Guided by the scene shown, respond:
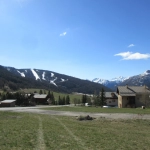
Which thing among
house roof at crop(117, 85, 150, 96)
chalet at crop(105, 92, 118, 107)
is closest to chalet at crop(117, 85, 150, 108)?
house roof at crop(117, 85, 150, 96)

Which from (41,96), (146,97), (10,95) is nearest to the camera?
(146,97)

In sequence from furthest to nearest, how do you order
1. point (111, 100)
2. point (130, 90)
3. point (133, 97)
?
1. point (111, 100)
2. point (130, 90)
3. point (133, 97)


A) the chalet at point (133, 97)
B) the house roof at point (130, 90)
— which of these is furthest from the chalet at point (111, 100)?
the chalet at point (133, 97)

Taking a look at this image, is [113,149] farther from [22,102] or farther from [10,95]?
[10,95]

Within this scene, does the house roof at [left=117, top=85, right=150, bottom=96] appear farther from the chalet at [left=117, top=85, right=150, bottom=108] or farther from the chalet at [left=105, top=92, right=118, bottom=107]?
the chalet at [left=105, top=92, right=118, bottom=107]

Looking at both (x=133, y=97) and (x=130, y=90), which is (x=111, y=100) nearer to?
(x=130, y=90)

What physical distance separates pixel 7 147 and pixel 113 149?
21.8 feet

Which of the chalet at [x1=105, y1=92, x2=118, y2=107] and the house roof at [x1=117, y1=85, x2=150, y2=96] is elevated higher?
the house roof at [x1=117, y1=85, x2=150, y2=96]

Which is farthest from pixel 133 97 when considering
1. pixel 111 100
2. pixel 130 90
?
pixel 111 100

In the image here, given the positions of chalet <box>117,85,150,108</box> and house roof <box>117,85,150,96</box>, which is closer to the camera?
chalet <box>117,85,150,108</box>

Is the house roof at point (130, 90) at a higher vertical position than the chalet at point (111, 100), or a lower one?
higher

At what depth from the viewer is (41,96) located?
17112 cm

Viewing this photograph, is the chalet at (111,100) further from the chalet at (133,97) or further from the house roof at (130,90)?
the chalet at (133,97)

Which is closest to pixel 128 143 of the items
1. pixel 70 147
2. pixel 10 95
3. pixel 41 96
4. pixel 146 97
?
pixel 70 147
